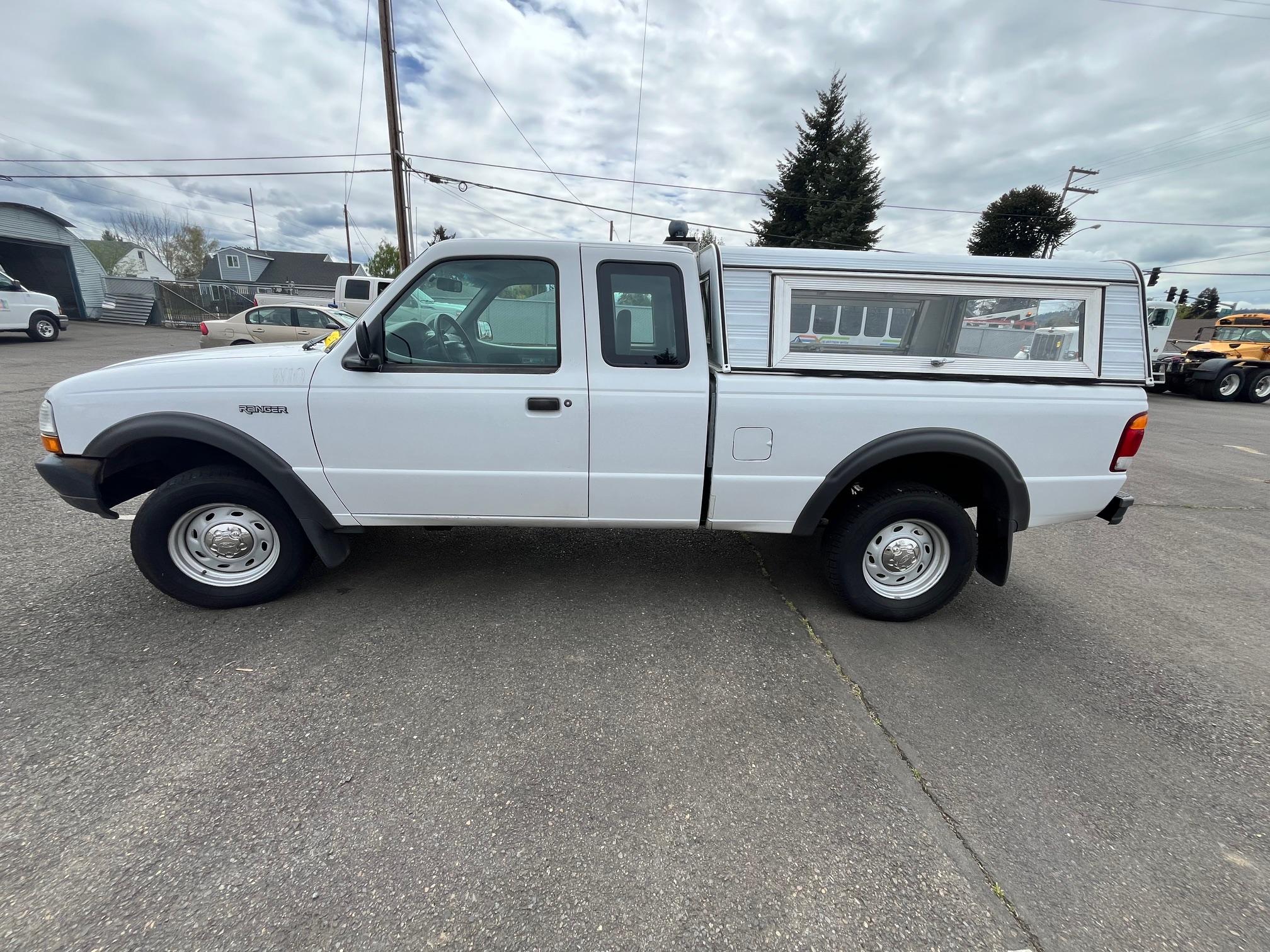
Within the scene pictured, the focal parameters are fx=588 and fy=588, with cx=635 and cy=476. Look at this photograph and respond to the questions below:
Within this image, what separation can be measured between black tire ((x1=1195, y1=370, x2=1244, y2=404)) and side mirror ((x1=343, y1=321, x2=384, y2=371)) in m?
22.3

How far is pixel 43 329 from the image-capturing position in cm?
1748

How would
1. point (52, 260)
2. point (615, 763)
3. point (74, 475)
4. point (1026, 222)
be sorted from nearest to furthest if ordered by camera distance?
point (615, 763), point (74, 475), point (52, 260), point (1026, 222)

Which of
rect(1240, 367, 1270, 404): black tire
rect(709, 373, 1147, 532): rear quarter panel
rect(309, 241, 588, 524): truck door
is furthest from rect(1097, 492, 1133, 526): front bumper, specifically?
rect(1240, 367, 1270, 404): black tire

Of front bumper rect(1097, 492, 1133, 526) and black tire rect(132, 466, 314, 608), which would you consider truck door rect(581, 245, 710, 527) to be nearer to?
black tire rect(132, 466, 314, 608)

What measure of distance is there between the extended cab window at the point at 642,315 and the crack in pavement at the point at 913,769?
1.60 meters

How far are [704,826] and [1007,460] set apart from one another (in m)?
2.34

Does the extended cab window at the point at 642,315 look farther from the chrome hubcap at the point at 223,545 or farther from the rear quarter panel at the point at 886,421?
the chrome hubcap at the point at 223,545

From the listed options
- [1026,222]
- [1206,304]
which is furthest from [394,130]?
[1206,304]

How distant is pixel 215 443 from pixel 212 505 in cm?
41

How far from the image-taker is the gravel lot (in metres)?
1.70

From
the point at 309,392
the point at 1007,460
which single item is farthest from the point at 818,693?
the point at 309,392

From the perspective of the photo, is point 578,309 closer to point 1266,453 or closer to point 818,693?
point 818,693

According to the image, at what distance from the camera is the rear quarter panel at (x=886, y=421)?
9.55ft

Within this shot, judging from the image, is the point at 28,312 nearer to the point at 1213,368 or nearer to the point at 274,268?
the point at 1213,368
